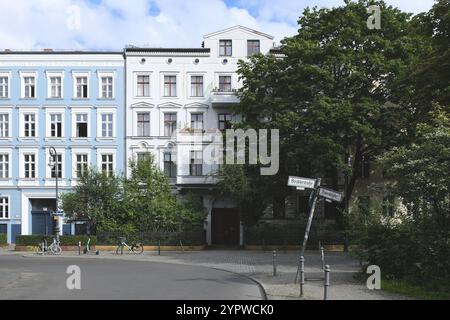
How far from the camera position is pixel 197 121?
4878cm

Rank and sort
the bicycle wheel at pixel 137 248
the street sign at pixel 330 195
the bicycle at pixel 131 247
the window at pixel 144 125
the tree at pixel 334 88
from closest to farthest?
the street sign at pixel 330 195 < the tree at pixel 334 88 < the bicycle at pixel 131 247 < the bicycle wheel at pixel 137 248 < the window at pixel 144 125

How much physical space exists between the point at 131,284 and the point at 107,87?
110ft

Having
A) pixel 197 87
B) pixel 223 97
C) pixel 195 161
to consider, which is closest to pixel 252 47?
pixel 223 97

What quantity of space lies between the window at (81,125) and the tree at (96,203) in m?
8.59

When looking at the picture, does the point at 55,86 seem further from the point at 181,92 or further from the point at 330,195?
the point at 330,195

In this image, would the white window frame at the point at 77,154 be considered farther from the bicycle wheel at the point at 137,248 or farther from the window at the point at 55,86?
the bicycle wheel at the point at 137,248

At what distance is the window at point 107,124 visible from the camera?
4922 centimetres

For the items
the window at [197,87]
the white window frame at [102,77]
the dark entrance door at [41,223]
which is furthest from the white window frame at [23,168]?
the window at [197,87]

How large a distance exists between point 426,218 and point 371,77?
779 inches

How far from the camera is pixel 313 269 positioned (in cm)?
2280

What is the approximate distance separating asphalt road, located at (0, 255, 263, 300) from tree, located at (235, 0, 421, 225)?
14138mm

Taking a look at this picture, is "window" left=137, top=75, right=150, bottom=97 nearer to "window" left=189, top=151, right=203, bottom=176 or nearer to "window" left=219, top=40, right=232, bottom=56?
"window" left=219, top=40, right=232, bottom=56
